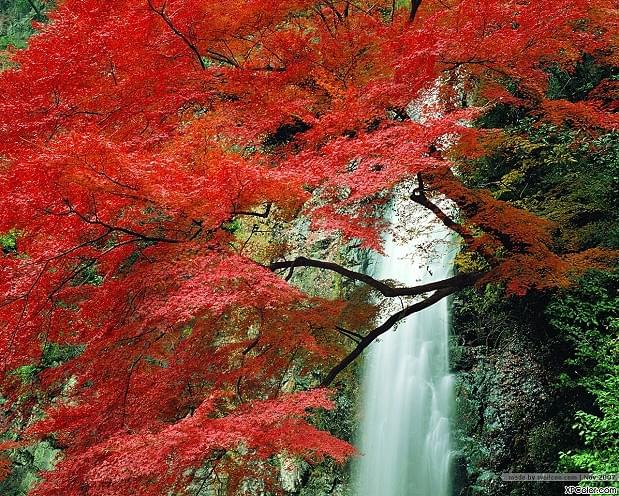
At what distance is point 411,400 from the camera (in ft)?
27.1

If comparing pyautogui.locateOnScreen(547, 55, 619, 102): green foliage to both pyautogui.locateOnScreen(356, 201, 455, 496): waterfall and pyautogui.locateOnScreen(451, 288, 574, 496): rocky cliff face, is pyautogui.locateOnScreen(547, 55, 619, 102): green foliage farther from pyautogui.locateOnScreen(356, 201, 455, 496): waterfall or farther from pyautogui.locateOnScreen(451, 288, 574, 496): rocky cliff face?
pyautogui.locateOnScreen(451, 288, 574, 496): rocky cliff face

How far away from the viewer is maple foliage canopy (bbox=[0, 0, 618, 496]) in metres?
4.20

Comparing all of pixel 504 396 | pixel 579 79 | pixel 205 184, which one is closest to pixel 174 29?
pixel 205 184

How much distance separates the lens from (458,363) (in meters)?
7.95

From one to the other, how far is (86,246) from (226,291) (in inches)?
55.8

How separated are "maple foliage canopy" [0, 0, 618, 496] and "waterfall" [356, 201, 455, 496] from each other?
2281mm

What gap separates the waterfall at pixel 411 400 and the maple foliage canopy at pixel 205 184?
2.28 m

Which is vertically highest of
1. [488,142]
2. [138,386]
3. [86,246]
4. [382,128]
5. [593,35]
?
[593,35]

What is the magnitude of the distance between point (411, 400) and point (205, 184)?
542 cm

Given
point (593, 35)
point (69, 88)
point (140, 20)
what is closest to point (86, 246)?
point (69, 88)

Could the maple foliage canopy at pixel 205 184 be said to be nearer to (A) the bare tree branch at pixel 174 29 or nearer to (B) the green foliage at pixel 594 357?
(A) the bare tree branch at pixel 174 29

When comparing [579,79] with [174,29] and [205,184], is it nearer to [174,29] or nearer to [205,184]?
[174,29]

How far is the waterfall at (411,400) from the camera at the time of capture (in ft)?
25.6

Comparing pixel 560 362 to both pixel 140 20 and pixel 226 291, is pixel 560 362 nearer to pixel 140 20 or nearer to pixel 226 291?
pixel 226 291
